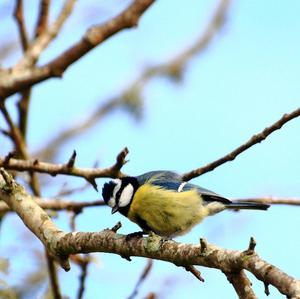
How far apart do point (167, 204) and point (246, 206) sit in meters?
0.35

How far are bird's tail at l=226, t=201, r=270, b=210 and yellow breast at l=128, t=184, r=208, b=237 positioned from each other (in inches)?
4.8

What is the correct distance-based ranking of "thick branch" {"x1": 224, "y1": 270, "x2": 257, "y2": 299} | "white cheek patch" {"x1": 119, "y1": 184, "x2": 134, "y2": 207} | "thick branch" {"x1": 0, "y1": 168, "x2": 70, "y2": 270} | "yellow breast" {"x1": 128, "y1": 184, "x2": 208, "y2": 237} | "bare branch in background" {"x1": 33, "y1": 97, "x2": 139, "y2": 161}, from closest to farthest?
"thick branch" {"x1": 224, "y1": 270, "x2": 257, "y2": 299} < "thick branch" {"x1": 0, "y1": 168, "x2": 70, "y2": 270} < "yellow breast" {"x1": 128, "y1": 184, "x2": 208, "y2": 237} < "white cheek patch" {"x1": 119, "y1": 184, "x2": 134, "y2": 207} < "bare branch in background" {"x1": 33, "y1": 97, "x2": 139, "y2": 161}

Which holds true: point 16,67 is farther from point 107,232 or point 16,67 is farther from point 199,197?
point 107,232

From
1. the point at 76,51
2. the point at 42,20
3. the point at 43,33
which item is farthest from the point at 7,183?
the point at 42,20

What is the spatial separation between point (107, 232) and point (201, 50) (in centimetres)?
338

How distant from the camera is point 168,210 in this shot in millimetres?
2984

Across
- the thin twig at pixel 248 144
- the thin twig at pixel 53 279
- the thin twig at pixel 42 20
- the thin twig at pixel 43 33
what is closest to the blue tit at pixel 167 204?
the thin twig at pixel 248 144

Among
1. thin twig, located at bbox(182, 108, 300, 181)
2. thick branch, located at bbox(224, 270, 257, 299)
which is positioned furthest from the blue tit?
thick branch, located at bbox(224, 270, 257, 299)

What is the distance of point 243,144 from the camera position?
8.02ft

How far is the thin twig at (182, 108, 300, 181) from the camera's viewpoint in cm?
224

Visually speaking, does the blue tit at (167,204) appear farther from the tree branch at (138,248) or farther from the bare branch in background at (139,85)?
the bare branch in background at (139,85)

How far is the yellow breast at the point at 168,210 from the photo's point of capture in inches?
117

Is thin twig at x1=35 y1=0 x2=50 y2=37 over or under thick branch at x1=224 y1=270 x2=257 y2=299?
over

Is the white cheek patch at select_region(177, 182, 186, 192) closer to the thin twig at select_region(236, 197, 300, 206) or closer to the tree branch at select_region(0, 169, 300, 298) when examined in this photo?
the thin twig at select_region(236, 197, 300, 206)
